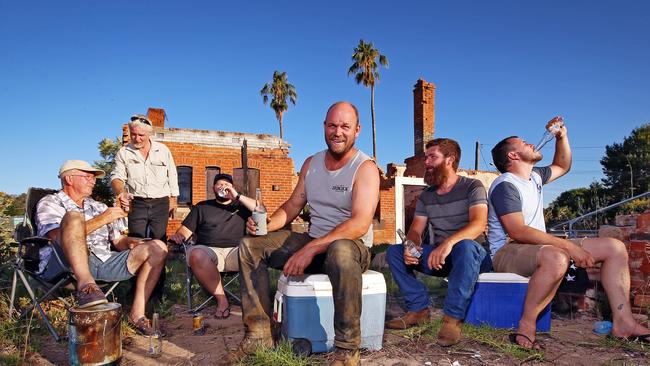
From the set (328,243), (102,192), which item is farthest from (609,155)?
(328,243)

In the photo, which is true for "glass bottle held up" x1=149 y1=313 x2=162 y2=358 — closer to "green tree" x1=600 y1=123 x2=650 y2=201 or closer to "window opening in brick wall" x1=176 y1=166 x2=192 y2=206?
"window opening in brick wall" x1=176 y1=166 x2=192 y2=206

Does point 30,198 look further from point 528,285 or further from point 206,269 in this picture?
point 528,285

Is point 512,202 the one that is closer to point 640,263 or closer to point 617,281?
point 617,281

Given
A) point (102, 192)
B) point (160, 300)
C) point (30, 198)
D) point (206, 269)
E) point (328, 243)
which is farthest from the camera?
point (102, 192)

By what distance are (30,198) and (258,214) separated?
A: 2.24m

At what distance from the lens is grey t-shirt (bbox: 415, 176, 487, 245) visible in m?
3.18

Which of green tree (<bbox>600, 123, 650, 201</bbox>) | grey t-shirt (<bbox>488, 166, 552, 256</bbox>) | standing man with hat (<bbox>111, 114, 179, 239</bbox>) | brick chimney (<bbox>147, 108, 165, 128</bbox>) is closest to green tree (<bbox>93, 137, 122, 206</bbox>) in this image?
brick chimney (<bbox>147, 108, 165, 128</bbox>)

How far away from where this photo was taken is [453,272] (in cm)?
283

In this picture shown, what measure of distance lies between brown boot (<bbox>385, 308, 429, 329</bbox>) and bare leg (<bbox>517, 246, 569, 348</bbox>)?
2.42 ft

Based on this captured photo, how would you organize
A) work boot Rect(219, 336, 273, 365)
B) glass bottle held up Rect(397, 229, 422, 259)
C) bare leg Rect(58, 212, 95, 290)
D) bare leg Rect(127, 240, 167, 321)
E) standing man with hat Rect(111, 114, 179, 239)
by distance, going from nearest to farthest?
work boot Rect(219, 336, 273, 365) → bare leg Rect(58, 212, 95, 290) → glass bottle held up Rect(397, 229, 422, 259) → bare leg Rect(127, 240, 167, 321) → standing man with hat Rect(111, 114, 179, 239)

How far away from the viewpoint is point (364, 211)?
2.54 m

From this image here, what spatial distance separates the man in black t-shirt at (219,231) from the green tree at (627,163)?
30.3 metres

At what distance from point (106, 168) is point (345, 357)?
56.5ft

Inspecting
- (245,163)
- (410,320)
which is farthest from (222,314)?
(245,163)
